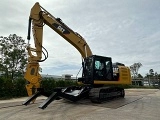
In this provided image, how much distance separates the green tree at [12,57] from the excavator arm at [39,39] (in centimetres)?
1527

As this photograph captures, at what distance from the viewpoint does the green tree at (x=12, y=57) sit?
25516mm

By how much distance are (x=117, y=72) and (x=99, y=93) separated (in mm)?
2652

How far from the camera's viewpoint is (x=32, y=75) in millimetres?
9586

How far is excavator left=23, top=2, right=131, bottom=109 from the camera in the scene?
9.69 metres

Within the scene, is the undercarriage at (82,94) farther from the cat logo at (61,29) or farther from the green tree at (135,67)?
the green tree at (135,67)

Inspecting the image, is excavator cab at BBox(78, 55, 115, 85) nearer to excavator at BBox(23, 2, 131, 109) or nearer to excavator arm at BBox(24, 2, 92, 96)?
excavator at BBox(23, 2, 131, 109)

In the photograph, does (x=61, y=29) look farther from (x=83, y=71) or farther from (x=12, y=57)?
(x=12, y=57)

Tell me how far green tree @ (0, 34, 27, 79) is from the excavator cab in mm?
15698

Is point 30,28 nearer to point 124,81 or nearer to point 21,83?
point 124,81

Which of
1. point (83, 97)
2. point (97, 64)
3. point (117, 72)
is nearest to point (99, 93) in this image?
point (83, 97)

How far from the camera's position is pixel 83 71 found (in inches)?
473

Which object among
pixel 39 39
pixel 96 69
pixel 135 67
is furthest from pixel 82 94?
pixel 135 67

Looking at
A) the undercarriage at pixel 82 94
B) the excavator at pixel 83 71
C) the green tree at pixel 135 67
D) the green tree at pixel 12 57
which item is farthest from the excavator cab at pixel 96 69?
the green tree at pixel 135 67

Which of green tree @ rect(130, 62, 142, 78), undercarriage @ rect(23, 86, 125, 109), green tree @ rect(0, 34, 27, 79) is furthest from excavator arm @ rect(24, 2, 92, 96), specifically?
→ green tree @ rect(130, 62, 142, 78)
